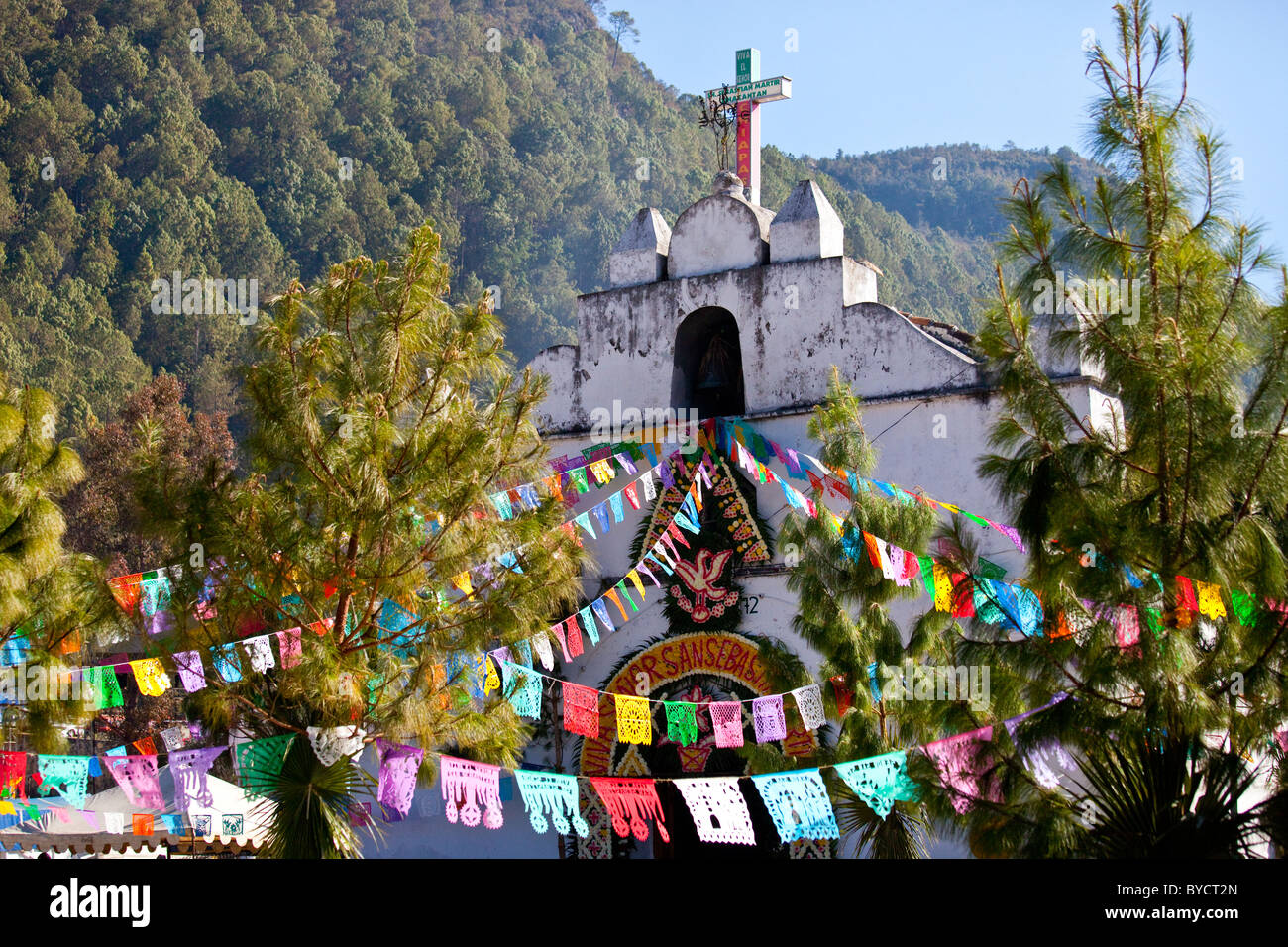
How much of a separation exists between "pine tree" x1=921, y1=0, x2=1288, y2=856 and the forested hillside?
35995mm

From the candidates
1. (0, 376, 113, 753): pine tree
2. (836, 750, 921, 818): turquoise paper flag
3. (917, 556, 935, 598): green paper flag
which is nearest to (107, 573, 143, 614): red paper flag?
(0, 376, 113, 753): pine tree

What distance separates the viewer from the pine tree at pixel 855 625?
40.1 feet

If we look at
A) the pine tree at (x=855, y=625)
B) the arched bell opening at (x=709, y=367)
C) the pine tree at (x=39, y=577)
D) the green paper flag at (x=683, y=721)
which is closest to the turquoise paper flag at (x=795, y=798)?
the pine tree at (x=855, y=625)

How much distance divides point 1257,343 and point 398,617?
20.9 ft

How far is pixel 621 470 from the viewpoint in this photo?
16.6 metres

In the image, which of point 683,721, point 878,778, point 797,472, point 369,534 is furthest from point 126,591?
point 797,472

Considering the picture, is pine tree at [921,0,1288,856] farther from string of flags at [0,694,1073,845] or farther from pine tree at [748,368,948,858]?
pine tree at [748,368,948,858]

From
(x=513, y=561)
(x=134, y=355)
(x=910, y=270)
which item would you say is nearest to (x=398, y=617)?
(x=513, y=561)

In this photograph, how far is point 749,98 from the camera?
19750 mm

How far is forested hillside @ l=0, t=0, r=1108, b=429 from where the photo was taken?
5072cm

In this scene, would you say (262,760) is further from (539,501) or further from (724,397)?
(724,397)

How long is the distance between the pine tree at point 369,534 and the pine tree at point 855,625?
125 inches

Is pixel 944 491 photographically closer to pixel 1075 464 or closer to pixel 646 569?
pixel 646 569

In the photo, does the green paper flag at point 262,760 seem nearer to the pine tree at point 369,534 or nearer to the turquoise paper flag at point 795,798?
the pine tree at point 369,534
